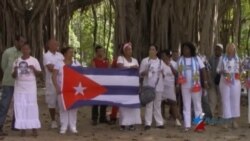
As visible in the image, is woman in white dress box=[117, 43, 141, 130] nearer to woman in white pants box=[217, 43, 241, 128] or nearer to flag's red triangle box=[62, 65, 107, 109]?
flag's red triangle box=[62, 65, 107, 109]

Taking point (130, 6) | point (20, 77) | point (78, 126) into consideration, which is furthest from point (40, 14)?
point (20, 77)

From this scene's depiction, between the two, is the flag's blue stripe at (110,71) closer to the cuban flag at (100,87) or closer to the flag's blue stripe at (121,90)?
the cuban flag at (100,87)

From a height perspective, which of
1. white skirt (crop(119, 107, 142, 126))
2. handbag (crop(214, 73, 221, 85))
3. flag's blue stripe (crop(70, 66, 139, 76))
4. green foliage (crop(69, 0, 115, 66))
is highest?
green foliage (crop(69, 0, 115, 66))

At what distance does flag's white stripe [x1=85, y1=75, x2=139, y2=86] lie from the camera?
9.53 meters

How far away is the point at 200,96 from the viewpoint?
9.57 metres

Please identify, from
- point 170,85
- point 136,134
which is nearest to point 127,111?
→ point 136,134

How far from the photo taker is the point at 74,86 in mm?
9289

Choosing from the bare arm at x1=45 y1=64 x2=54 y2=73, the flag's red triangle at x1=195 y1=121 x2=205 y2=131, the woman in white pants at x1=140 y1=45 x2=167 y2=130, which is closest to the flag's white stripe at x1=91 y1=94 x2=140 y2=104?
the woman in white pants at x1=140 y1=45 x2=167 y2=130

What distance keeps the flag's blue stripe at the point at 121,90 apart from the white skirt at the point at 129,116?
0.27 m

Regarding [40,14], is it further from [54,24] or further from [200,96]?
[200,96]

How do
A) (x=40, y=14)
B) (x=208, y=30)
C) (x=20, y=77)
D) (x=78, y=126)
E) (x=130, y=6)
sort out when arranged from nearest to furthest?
(x=20, y=77), (x=78, y=126), (x=208, y=30), (x=130, y=6), (x=40, y=14)

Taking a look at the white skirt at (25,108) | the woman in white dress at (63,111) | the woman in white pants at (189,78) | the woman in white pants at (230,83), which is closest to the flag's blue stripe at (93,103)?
the woman in white dress at (63,111)

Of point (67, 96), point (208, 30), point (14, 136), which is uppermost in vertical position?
point (208, 30)

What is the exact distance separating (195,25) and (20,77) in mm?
5452
